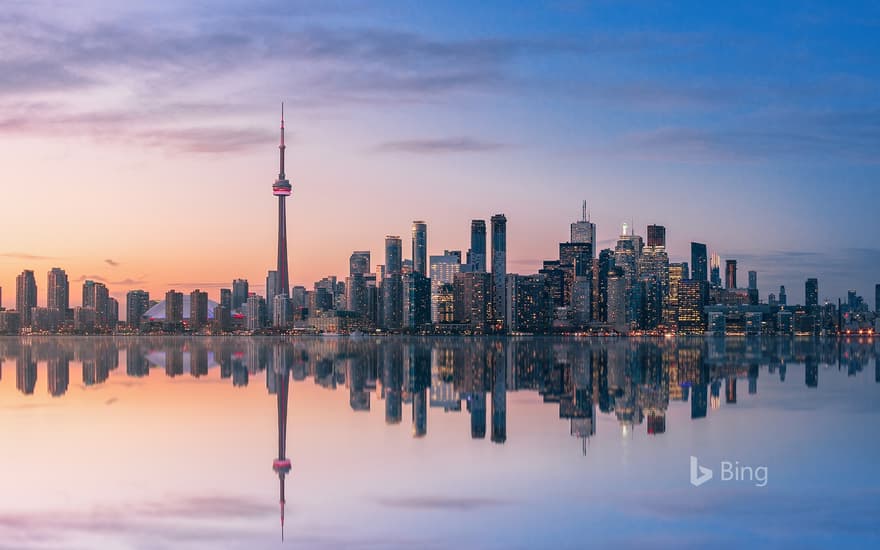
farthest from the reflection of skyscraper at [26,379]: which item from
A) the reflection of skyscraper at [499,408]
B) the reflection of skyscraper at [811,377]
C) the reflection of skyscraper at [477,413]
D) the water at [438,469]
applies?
the reflection of skyscraper at [811,377]

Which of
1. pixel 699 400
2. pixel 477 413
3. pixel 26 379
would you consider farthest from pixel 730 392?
pixel 26 379

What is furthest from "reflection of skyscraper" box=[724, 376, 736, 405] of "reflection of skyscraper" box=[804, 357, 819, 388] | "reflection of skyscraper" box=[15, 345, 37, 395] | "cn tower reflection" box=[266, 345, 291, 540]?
"reflection of skyscraper" box=[15, 345, 37, 395]

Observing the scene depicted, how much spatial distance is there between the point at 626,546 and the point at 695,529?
2216mm

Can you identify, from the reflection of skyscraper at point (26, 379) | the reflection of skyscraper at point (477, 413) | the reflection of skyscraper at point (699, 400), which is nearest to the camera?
the reflection of skyscraper at point (477, 413)

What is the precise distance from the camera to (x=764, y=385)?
6975 centimetres

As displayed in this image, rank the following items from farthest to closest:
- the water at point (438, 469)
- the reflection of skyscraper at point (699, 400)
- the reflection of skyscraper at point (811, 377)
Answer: the reflection of skyscraper at point (811, 377), the reflection of skyscraper at point (699, 400), the water at point (438, 469)

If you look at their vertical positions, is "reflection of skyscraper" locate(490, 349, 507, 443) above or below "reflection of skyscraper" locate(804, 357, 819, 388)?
above

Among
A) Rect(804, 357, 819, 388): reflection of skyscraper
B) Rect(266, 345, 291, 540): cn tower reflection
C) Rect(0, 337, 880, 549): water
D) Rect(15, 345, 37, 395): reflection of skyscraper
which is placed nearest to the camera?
Rect(0, 337, 880, 549): water

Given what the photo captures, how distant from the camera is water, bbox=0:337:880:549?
74.2 ft

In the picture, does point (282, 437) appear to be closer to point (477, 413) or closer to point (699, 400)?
point (477, 413)

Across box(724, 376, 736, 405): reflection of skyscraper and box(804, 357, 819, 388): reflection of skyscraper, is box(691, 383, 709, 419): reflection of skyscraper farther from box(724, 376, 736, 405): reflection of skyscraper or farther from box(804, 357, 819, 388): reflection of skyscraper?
box(804, 357, 819, 388): reflection of skyscraper

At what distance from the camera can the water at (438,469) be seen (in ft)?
74.2

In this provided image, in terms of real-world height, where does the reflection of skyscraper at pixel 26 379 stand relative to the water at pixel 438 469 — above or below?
below

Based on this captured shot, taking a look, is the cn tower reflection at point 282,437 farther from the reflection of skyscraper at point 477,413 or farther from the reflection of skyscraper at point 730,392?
the reflection of skyscraper at point 730,392
